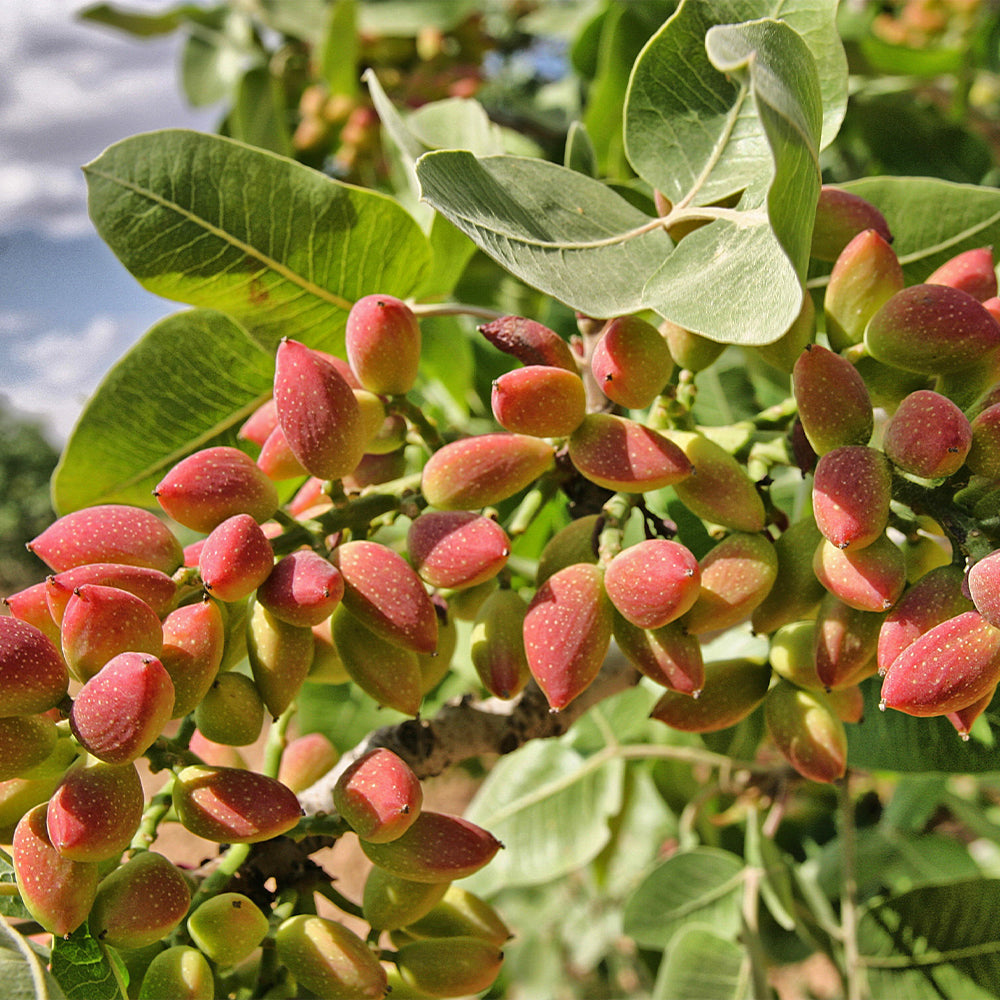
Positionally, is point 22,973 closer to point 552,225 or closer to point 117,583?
point 117,583

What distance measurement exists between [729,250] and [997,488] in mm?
204

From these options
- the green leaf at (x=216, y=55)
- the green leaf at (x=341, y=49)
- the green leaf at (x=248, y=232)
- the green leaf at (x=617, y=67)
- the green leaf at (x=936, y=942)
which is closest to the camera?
the green leaf at (x=248, y=232)

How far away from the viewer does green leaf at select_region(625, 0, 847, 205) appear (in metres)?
0.65

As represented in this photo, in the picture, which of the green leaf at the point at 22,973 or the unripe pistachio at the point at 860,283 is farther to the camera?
the unripe pistachio at the point at 860,283

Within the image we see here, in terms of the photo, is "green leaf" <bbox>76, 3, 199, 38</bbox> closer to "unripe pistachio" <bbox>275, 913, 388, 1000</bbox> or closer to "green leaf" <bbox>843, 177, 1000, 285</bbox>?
"green leaf" <bbox>843, 177, 1000, 285</bbox>

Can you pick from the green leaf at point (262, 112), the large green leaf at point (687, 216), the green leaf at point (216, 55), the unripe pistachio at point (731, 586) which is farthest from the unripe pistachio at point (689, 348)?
the green leaf at point (216, 55)

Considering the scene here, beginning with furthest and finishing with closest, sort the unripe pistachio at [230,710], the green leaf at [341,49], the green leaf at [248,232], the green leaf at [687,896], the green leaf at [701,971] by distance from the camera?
the green leaf at [341,49]
the green leaf at [687,896]
the green leaf at [701,971]
the green leaf at [248,232]
the unripe pistachio at [230,710]

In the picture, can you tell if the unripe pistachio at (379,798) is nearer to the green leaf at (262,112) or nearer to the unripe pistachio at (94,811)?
the unripe pistachio at (94,811)

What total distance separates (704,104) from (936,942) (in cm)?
81

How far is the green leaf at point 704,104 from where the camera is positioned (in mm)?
647

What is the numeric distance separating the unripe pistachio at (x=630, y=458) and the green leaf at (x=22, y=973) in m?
0.41

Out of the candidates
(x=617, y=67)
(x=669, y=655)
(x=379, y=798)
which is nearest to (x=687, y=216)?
(x=669, y=655)

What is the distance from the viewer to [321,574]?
21.2 inches

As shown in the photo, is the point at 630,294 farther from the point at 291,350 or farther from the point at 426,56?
the point at 426,56
